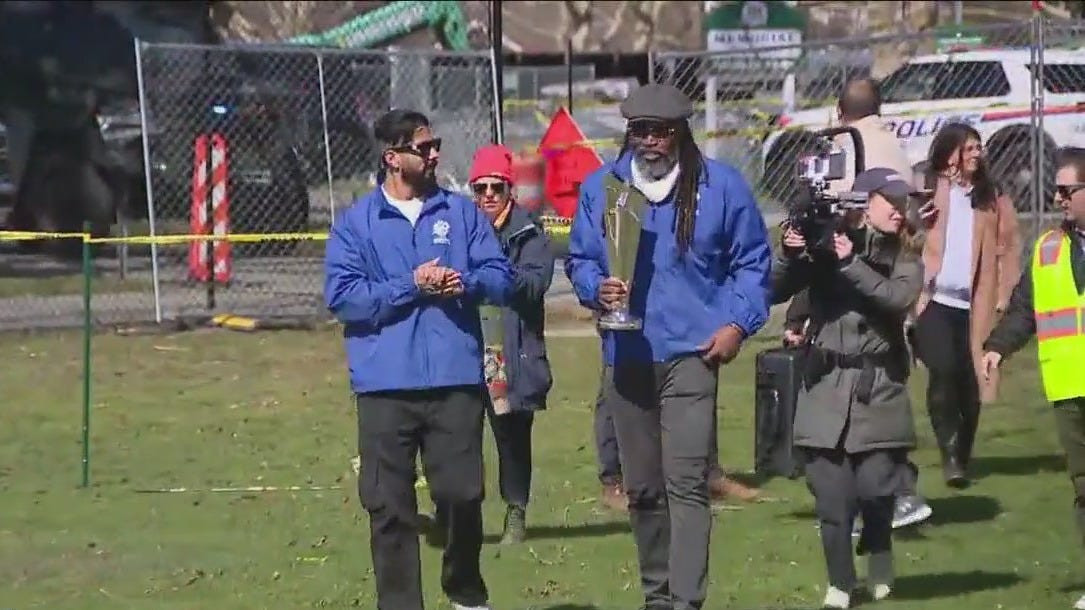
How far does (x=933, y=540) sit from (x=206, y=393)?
6229 millimetres

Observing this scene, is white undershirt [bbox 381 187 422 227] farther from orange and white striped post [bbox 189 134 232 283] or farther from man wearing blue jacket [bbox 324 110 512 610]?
orange and white striped post [bbox 189 134 232 283]

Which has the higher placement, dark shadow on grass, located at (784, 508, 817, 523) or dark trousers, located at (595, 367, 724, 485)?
dark trousers, located at (595, 367, 724, 485)

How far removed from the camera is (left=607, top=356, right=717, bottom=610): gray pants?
732cm

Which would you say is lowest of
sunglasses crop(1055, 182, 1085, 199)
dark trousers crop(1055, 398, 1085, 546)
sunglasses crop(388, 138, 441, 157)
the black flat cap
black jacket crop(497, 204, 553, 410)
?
dark trousers crop(1055, 398, 1085, 546)

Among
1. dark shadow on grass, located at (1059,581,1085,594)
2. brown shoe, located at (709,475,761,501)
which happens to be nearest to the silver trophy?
dark shadow on grass, located at (1059,581,1085,594)

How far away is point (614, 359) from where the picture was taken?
744 centimetres

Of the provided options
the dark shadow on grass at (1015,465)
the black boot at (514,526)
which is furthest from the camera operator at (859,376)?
the dark shadow on grass at (1015,465)

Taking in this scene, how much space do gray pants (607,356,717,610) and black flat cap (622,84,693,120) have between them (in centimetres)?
86

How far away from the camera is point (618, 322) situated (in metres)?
7.19

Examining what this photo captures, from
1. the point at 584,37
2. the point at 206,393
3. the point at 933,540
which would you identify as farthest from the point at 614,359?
the point at 584,37

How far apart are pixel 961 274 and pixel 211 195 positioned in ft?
30.8

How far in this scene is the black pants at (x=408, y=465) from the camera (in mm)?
7254

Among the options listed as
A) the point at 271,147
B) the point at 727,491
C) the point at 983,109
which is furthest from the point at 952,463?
the point at 271,147

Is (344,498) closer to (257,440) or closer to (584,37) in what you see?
(257,440)
